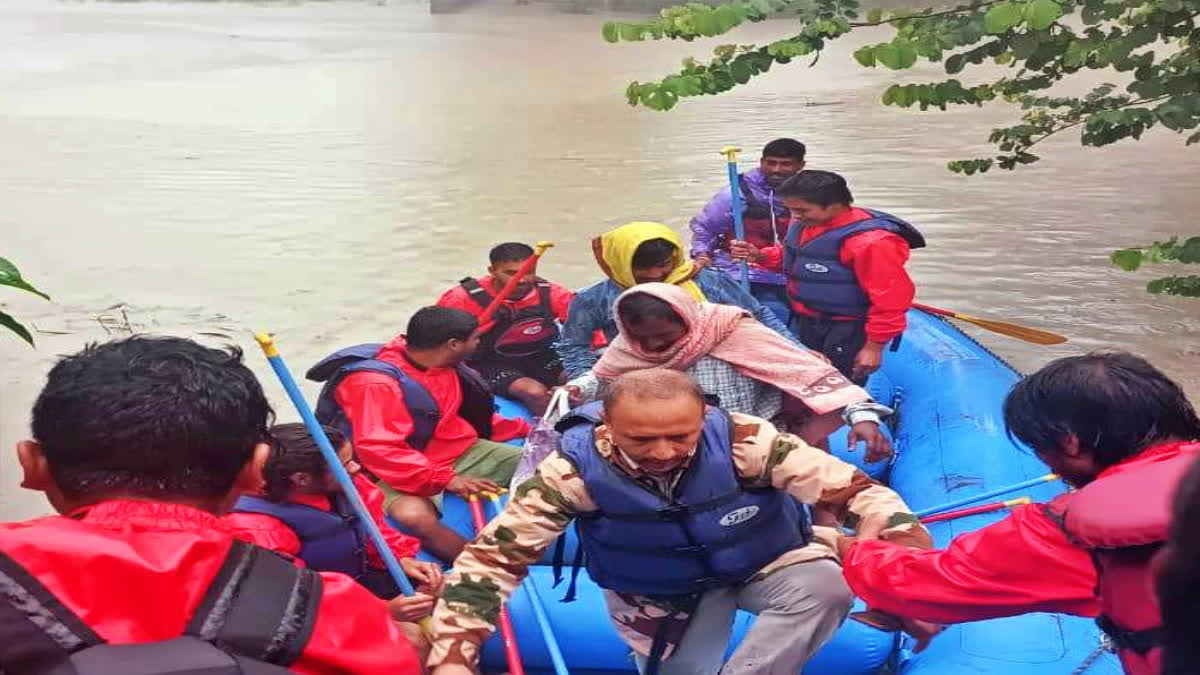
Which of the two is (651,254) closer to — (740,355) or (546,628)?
(740,355)

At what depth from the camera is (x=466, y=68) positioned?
21.6 meters

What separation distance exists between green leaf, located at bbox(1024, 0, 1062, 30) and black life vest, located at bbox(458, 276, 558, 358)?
2.31 meters

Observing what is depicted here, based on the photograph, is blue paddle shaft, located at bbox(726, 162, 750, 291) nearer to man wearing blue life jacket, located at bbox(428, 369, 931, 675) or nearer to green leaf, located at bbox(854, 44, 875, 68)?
green leaf, located at bbox(854, 44, 875, 68)

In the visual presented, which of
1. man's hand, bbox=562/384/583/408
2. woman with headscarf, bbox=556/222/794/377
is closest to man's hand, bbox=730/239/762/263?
woman with headscarf, bbox=556/222/794/377

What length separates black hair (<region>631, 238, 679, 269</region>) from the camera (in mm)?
3463

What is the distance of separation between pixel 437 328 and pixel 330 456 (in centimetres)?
104

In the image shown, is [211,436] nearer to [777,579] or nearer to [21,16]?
[777,579]

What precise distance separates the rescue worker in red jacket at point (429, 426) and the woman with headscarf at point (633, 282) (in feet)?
1.16

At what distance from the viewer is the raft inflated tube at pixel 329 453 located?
2154 mm

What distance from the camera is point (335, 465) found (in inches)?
91.7

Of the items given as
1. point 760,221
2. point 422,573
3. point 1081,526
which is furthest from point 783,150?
point 1081,526

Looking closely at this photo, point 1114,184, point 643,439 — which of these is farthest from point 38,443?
point 1114,184

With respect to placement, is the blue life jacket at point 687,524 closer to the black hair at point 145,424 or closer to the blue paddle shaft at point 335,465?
the blue paddle shaft at point 335,465

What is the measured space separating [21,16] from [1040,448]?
120ft
